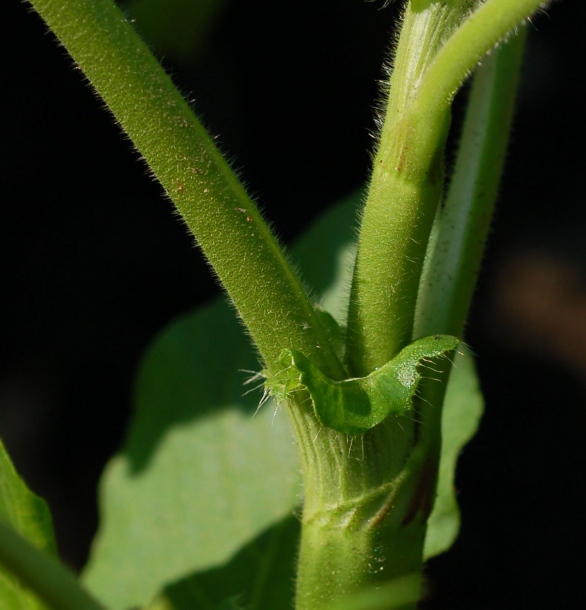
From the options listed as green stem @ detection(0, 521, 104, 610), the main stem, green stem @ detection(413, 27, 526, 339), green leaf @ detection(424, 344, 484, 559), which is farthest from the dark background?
green stem @ detection(0, 521, 104, 610)

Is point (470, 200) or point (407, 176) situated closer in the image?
point (407, 176)

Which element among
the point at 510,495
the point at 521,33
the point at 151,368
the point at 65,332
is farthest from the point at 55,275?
the point at 521,33

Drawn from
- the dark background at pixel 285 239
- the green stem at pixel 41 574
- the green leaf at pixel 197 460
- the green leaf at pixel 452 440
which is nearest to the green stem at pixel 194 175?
the green stem at pixel 41 574

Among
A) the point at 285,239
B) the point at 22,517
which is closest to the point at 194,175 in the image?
the point at 22,517

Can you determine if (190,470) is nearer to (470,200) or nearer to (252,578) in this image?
(252,578)

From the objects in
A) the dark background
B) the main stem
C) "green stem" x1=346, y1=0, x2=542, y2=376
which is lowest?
the dark background

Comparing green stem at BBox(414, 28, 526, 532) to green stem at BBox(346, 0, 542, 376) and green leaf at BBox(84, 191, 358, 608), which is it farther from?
green leaf at BBox(84, 191, 358, 608)
